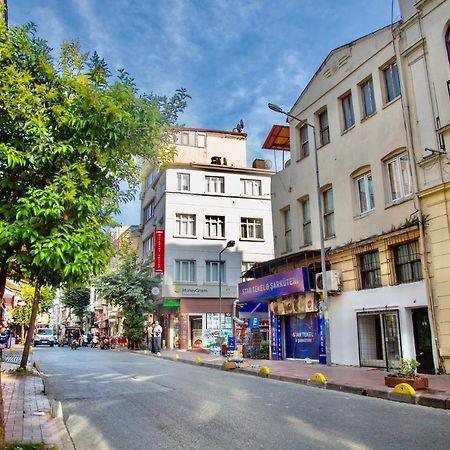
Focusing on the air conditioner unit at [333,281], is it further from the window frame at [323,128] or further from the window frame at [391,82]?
the window frame at [391,82]

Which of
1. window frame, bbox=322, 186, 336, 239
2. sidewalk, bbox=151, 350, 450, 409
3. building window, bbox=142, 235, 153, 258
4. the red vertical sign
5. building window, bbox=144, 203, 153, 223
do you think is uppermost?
building window, bbox=144, 203, 153, 223

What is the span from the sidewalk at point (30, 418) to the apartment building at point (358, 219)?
10396 mm

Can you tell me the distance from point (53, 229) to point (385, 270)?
12470 millimetres

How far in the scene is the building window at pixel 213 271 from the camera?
36.8 meters

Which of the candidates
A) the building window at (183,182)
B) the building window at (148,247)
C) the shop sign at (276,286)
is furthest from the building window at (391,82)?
the building window at (148,247)

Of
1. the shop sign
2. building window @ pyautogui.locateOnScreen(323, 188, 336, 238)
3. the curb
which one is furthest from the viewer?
building window @ pyautogui.locateOnScreen(323, 188, 336, 238)

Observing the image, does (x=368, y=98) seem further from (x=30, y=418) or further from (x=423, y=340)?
(x=30, y=418)

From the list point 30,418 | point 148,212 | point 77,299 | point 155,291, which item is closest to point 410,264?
point 30,418

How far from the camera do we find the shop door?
14.2m

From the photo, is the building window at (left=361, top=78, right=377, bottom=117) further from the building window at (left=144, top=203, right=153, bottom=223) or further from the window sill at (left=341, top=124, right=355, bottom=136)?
the building window at (left=144, top=203, right=153, bottom=223)

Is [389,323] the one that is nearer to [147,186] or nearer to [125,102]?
[125,102]

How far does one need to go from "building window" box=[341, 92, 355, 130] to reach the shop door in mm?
7830

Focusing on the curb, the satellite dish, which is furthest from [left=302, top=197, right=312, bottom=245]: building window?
the satellite dish

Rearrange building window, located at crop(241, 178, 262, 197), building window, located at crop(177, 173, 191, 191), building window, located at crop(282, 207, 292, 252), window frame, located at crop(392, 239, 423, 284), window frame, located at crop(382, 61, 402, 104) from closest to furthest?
window frame, located at crop(392, 239, 423, 284)
window frame, located at crop(382, 61, 402, 104)
building window, located at crop(282, 207, 292, 252)
building window, located at crop(177, 173, 191, 191)
building window, located at crop(241, 178, 262, 197)
